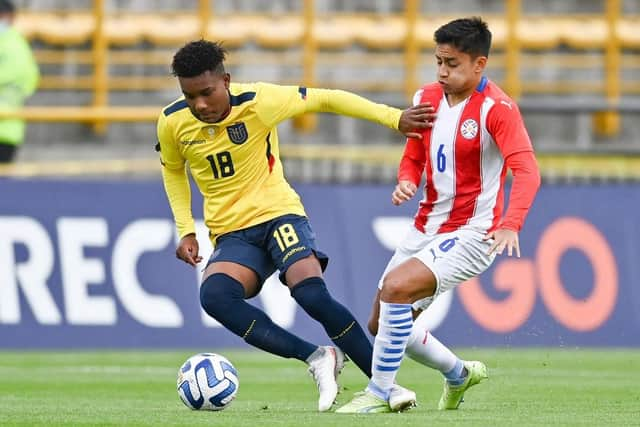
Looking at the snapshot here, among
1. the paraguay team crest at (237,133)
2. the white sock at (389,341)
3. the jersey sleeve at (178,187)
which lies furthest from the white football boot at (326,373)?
the paraguay team crest at (237,133)

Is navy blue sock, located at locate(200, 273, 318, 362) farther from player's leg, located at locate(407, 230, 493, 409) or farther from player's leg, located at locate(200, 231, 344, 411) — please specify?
player's leg, located at locate(407, 230, 493, 409)

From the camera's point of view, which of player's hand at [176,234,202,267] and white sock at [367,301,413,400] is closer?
white sock at [367,301,413,400]

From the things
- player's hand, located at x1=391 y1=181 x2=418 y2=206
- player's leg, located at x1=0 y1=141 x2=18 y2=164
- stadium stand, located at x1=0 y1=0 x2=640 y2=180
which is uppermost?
player's hand, located at x1=391 y1=181 x2=418 y2=206

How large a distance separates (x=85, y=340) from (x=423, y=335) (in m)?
5.43

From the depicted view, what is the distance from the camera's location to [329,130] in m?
19.4

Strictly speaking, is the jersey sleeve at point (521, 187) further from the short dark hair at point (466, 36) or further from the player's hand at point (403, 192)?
the short dark hair at point (466, 36)

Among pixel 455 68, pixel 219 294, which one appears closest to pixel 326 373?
pixel 219 294

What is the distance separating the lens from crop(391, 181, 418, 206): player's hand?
25.6 ft

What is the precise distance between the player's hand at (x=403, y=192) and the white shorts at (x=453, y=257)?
30 centimetres

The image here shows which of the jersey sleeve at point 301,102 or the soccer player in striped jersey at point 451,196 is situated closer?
the soccer player in striped jersey at point 451,196

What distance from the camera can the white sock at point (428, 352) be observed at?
8109 millimetres

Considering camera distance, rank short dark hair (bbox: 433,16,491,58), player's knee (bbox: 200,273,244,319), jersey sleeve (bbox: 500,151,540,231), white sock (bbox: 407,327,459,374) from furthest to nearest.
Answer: white sock (bbox: 407,327,459,374) → player's knee (bbox: 200,273,244,319) → short dark hair (bbox: 433,16,491,58) → jersey sleeve (bbox: 500,151,540,231)

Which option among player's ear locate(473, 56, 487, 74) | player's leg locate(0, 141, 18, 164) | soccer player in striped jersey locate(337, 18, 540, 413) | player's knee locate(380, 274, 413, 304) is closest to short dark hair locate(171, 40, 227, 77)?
soccer player in striped jersey locate(337, 18, 540, 413)

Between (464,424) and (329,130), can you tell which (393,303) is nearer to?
(464,424)
